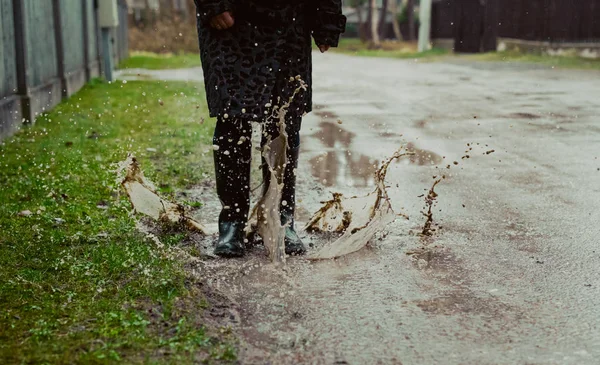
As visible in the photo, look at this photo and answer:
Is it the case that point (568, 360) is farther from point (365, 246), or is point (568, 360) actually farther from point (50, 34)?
point (50, 34)

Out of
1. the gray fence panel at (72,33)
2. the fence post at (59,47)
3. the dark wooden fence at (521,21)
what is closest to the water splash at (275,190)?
the fence post at (59,47)

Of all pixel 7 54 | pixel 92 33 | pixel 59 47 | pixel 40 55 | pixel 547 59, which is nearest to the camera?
pixel 7 54

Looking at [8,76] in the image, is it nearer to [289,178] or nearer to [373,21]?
[289,178]

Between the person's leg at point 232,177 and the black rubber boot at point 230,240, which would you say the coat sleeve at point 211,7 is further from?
the black rubber boot at point 230,240

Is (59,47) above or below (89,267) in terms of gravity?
above

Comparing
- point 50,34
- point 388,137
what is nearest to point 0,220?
point 388,137

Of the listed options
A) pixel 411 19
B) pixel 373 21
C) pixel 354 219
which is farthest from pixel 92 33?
pixel 411 19

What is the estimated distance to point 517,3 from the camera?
24219mm

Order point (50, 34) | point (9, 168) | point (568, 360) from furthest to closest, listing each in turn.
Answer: point (50, 34)
point (9, 168)
point (568, 360)

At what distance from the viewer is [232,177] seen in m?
3.88

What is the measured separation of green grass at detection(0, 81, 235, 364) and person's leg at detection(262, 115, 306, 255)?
53 centimetres

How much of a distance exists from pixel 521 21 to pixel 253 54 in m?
21.4

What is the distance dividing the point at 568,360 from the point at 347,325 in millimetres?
716

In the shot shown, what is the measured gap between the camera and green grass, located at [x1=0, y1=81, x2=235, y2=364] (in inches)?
102
